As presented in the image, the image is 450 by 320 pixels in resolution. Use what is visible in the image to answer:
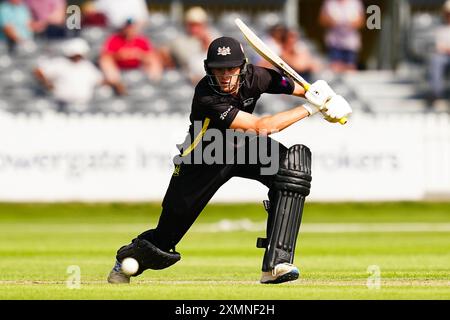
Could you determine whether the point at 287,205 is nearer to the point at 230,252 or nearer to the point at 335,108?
the point at 335,108

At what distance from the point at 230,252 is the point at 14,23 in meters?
8.67

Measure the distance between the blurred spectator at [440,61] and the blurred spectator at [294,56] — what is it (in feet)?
6.64

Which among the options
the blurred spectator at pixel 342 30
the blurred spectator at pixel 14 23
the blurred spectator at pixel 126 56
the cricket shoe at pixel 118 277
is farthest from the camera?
the blurred spectator at pixel 342 30

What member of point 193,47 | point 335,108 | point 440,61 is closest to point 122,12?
point 193,47

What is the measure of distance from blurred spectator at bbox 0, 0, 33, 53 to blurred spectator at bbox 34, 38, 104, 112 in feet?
4.03

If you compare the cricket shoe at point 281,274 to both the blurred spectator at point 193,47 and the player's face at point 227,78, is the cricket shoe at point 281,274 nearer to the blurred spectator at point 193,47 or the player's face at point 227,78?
the player's face at point 227,78

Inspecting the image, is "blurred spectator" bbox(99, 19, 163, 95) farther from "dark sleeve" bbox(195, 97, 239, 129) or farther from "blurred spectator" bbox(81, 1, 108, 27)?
"dark sleeve" bbox(195, 97, 239, 129)

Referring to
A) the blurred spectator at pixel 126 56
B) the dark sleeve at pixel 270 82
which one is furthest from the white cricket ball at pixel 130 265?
the blurred spectator at pixel 126 56

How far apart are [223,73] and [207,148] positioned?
507 mm

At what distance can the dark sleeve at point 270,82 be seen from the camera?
838cm

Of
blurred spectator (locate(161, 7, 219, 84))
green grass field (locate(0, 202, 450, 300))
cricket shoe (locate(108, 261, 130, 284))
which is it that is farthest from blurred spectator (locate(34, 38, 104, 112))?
cricket shoe (locate(108, 261, 130, 284))

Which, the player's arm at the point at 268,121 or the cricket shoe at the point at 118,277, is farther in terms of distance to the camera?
the cricket shoe at the point at 118,277

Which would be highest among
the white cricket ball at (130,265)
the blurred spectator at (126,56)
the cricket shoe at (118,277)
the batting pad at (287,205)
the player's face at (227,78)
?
the blurred spectator at (126,56)

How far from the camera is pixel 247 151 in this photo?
8.27m
